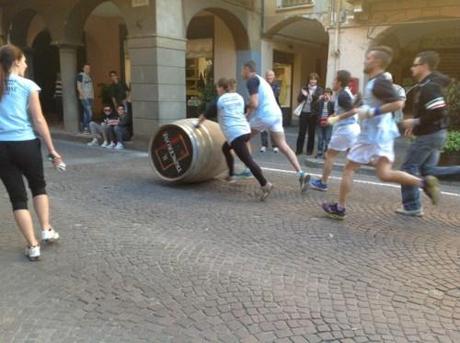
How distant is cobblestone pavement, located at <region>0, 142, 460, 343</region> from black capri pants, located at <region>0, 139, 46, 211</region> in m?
0.56

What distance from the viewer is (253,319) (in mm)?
3059

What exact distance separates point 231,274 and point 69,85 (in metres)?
11.2

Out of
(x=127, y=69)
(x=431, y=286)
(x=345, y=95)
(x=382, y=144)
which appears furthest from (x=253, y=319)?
(x=127, y=69)

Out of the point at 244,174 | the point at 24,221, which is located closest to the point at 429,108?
the point at 244,174

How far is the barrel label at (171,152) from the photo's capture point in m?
6.57

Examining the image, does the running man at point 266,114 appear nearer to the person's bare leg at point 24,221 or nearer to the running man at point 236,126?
the running man at point 236,126

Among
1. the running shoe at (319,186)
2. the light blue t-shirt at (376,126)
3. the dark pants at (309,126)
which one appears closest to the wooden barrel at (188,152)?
the running shoe at (319,186)

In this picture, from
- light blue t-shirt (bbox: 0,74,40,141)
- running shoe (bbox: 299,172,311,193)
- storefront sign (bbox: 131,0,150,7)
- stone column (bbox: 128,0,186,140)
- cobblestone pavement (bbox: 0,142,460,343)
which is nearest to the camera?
cobblestone pavement (bbox: 0,142,460,343)

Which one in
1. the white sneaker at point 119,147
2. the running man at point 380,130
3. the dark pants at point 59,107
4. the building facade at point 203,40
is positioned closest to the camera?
the running man at point 380,130

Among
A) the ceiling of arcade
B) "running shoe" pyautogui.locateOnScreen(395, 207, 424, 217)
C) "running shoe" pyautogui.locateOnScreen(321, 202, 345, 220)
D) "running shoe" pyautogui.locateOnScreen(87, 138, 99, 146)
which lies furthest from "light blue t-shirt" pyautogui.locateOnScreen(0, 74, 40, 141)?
"running shoe" pyautogui.locateOnScreen(87, 138, 99, 146)

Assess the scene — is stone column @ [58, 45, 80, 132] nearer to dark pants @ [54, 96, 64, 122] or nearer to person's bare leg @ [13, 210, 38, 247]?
dark pants @ [54, 96, 64, 122]

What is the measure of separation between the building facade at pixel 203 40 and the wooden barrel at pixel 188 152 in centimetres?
438

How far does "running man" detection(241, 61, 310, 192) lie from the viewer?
6.46 meters

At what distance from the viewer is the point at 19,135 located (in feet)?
12.9
